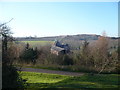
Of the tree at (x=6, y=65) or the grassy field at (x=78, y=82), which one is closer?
the tree at (x=6, y=65)

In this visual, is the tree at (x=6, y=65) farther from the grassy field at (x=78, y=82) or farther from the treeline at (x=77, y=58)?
the treeline at (x=77, y=58)

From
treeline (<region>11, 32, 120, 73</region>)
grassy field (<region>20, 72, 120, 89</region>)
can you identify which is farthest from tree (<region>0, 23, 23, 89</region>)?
treeline (<region>11, 32, 120, 73</region>)

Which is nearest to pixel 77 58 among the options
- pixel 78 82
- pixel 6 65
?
pixel 78 82

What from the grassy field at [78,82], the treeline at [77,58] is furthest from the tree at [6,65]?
the treeline at [77,58]

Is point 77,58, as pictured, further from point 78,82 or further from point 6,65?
point 6,65

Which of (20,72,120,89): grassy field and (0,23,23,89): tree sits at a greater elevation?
(0,23,23,89): tree

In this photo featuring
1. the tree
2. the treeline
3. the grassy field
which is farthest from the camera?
the treeline

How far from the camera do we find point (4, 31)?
4.98 m

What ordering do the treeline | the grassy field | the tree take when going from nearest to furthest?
the tree
the grassy field
the treeline

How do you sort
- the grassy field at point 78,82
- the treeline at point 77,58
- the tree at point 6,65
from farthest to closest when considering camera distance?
the treeline at point 77,58
the grassy field at point 78,82
the tree at point 6,65

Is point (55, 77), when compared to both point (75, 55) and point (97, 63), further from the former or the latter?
point (75, 55)

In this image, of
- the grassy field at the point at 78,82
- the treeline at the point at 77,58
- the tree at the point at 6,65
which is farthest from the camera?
the treeline at the point at 77,58

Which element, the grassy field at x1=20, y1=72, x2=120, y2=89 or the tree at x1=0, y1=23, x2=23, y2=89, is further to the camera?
the grassy field at x1=20, y1=72, x2=120, y2=89

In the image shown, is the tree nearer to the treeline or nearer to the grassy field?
the grassy field
